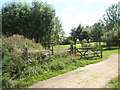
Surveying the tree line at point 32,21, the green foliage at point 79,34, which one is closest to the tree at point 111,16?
the green foliage at point 79,34

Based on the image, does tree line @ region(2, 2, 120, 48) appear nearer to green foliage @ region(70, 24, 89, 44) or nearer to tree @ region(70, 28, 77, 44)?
tree @ region(70, 28, 77, 44)

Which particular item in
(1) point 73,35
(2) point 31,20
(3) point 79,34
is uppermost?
(2) point 31,20

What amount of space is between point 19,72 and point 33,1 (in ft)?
60.2

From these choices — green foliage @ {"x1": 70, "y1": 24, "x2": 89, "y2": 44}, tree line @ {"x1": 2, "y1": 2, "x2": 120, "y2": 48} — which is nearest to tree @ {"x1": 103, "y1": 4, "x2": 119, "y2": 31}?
green foliage @ {"x1": 70, "y1": 24, "x2": 89, "y2": 44}

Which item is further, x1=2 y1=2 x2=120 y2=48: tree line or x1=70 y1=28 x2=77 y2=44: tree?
x1=70 y1=28 x2=77 y2=44: tree

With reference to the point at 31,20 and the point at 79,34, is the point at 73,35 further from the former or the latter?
the point at 31,20

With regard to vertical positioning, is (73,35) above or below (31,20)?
below

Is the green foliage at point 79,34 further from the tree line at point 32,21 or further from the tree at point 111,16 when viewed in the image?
the tree line at point 32,21

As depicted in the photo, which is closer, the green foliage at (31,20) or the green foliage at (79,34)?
the green foliage at (31,20)

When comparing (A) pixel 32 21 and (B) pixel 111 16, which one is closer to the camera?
(A) pixel 32 21

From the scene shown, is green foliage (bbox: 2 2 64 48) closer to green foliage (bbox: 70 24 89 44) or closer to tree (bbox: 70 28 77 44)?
tree (bbox: 70 28 77 44)

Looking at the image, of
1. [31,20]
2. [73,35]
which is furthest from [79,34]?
[31,20]

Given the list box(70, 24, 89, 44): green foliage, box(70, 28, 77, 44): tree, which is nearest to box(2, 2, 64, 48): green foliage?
box(70, 28, 77, 44): tree

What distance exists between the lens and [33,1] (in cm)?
2239
